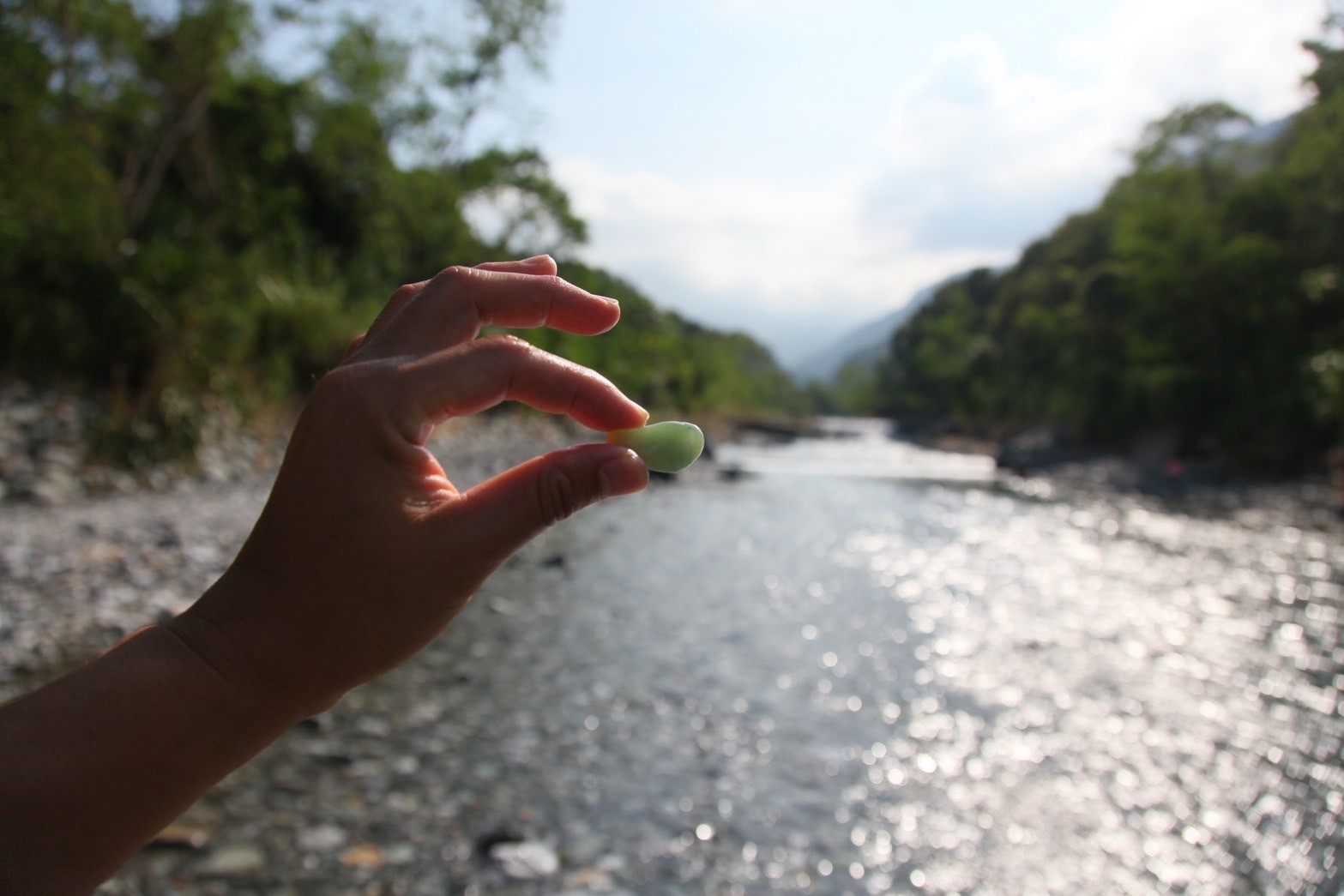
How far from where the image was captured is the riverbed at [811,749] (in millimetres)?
3166

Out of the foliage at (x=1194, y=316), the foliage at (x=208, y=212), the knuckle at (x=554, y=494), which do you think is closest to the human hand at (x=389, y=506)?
the knuckle at (x=554, y=494)

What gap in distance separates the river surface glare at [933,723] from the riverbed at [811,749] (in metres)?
0.02

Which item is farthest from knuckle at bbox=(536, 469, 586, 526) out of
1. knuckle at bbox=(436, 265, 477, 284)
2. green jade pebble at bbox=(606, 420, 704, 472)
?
knuckle at bbox=(436, 265, 477, 284)

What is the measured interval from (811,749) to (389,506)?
3.97 meters

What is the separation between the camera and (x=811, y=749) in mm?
4422

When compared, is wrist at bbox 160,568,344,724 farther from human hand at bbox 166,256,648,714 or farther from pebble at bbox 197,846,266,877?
pebble at bbox 197,846,266,877

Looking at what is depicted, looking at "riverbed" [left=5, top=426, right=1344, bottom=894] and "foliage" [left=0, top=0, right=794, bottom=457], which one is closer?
"riverbed" [left=5, top=426, right=1344, bottom=894]

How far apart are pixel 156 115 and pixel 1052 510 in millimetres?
17769

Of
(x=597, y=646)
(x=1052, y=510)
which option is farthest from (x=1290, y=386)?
(x=597, y=646)

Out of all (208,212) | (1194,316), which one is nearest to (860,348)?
(1194,316)

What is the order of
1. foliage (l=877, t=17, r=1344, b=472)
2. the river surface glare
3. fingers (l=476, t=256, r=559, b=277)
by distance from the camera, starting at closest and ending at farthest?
fingers (l=476, t=256, r=559, b=277), the river surface glare, foliage (l=877, t=17, r=1344, b=472)

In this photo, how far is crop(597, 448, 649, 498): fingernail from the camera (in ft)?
3.61

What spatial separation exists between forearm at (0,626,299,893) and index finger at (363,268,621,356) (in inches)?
18.7

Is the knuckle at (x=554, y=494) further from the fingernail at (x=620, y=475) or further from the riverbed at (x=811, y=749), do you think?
the riverbed at (x=811, y=749)
